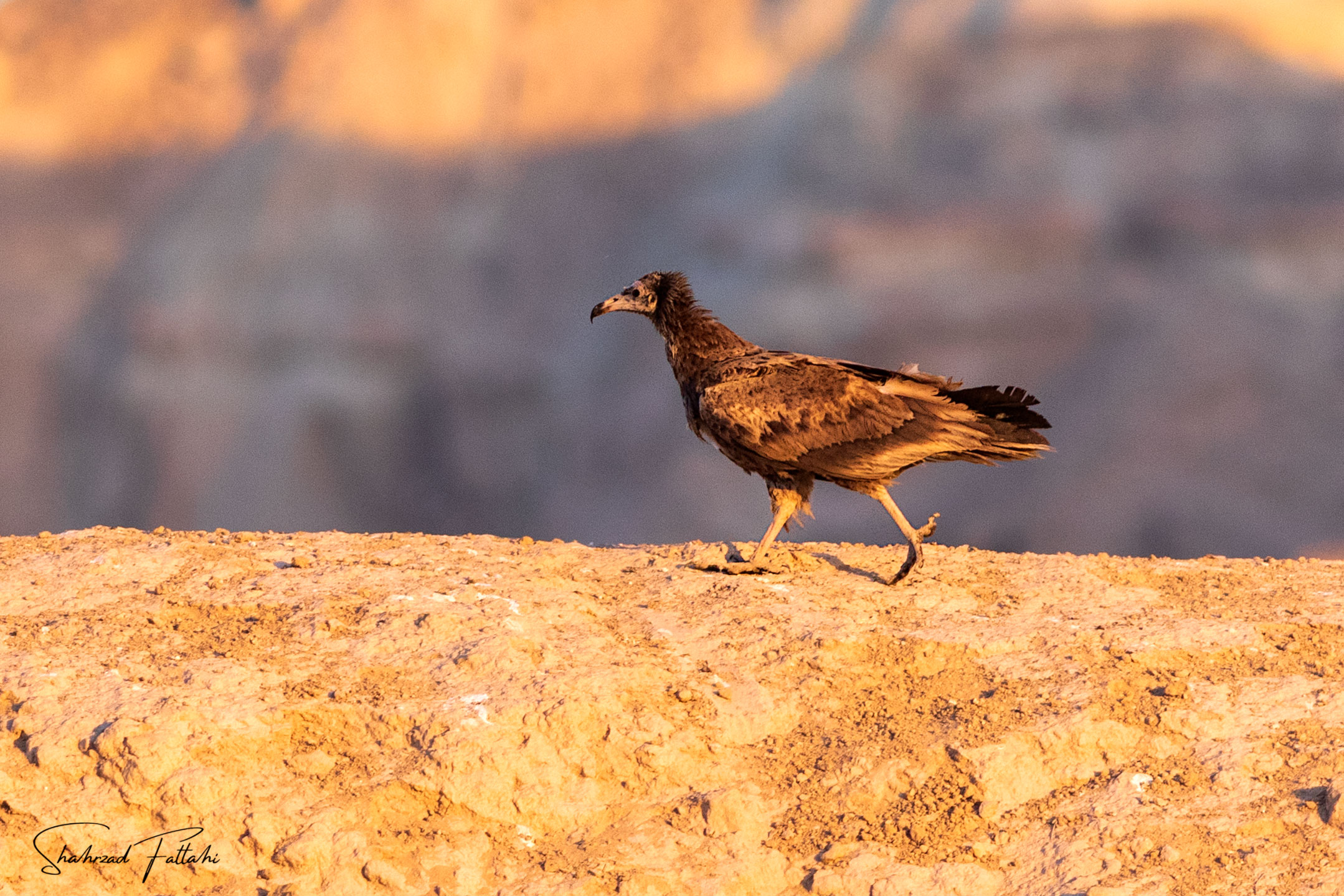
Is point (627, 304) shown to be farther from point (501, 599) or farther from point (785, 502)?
point (501, 599)

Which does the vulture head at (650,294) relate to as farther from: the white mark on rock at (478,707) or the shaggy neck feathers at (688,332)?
the white mark on rock at (478,707)

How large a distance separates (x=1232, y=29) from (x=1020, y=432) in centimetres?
1070

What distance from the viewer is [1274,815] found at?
4176 mm

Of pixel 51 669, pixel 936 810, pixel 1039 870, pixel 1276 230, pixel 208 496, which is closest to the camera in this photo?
pixel 1039 870

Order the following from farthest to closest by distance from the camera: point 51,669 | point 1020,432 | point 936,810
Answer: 1. point 1020,432
2. point 51,669
3. point 936,810

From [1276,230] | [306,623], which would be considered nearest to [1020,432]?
[306,623]

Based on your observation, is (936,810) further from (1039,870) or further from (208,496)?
(208,496)

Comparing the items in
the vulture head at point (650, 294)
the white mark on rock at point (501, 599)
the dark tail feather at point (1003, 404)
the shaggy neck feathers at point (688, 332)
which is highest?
the vulture head at point (650, 294)

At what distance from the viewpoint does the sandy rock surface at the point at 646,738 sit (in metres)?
4.06
